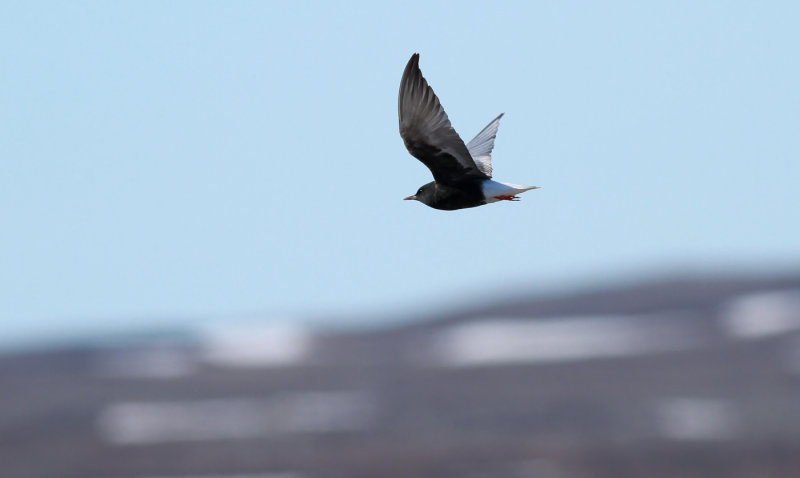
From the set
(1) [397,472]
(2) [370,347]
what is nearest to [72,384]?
(2) [370,347]

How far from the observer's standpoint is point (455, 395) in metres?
76.6

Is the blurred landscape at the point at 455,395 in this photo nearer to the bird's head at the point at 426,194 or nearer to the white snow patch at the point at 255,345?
the white snow patch at the point at 255,345

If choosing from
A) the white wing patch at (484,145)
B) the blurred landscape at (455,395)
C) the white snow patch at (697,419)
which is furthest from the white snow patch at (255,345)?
the white wing patch at (484,145)

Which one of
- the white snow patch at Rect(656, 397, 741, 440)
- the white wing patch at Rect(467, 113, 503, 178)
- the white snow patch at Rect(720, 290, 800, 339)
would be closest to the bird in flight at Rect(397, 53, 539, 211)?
the white wing patch at Rect(467, 113, 503, 178)

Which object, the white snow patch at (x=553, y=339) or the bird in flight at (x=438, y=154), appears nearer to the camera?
the bird in flight at (x=438, y=154)

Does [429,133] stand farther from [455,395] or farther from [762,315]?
[762,315]

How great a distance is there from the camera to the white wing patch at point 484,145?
54.3 ft

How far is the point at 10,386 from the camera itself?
8450 cm

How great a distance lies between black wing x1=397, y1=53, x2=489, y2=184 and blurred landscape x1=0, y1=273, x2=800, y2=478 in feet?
156

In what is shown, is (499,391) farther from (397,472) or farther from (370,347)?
(370,347)

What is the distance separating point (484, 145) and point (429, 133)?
193 cm

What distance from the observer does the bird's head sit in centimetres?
1555

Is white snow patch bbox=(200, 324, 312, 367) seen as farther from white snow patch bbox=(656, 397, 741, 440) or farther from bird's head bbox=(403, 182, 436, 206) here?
bird's head bbox=(403, 182, 436, 206)

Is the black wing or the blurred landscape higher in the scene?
the black wing
